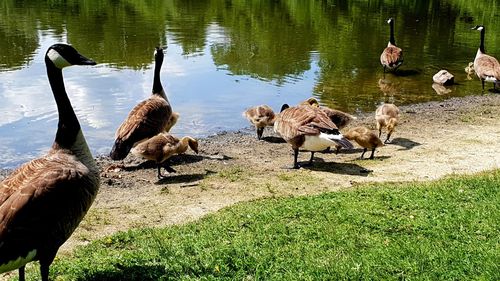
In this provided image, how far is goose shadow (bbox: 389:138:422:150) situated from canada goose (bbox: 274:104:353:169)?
3.27 metres

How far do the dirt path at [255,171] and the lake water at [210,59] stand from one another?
2.37 metres

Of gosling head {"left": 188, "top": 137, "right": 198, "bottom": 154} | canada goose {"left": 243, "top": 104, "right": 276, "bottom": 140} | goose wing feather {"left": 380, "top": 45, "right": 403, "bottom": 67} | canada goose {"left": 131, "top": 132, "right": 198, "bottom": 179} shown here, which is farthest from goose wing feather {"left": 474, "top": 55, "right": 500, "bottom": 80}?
canada goose {"left": 131, "top": 132, "right": 198, "bottom": 179}

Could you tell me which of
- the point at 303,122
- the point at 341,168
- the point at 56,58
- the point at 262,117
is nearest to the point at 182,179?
the point at 303,122

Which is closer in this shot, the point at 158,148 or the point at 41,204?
the point at 41,204

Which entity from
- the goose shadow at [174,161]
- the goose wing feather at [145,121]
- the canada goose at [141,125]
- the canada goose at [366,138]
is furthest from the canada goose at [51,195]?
the canada goose at [366,138]

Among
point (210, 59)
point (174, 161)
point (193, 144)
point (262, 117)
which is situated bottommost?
point (174, 161)

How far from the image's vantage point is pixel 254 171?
40.1 ft

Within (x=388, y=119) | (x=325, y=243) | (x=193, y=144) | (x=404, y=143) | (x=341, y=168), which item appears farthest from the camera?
(x=404, y=143)

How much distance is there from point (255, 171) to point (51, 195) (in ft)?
22.4

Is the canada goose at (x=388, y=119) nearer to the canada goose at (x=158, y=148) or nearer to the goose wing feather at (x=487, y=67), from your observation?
the canada goose at (x=158, y=148)

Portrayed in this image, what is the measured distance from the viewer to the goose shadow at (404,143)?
1422 centimetres

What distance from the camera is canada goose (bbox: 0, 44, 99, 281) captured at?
5.46 metres

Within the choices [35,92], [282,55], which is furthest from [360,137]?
[282,55]

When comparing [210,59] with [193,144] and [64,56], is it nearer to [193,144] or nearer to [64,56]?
[193,144]
